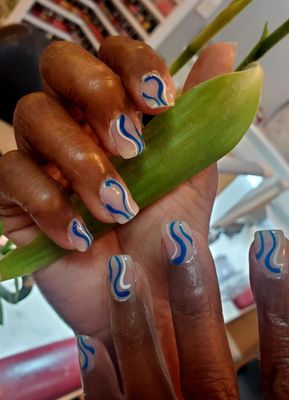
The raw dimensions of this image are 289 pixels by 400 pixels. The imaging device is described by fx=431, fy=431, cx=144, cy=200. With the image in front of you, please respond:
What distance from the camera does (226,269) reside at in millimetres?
709

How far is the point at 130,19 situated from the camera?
1.54 metres

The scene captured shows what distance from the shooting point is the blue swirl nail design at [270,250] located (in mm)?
204

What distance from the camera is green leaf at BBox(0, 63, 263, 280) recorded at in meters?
0.24

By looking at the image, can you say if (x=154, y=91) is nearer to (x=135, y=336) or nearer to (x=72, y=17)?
(x=135, y=336)

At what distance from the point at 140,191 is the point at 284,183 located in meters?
0.45

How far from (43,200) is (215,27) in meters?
0.18

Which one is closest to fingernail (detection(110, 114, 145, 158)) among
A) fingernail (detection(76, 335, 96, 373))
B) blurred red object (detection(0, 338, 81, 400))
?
fingernail (detection(76, 335, 96, 373))

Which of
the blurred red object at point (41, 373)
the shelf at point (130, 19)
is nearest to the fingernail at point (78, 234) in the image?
the blurred red object at point (41, 373)

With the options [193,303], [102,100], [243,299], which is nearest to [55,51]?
[102,100]

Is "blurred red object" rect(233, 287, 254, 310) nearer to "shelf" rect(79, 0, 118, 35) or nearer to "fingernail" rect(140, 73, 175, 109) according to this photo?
"fingernail" rect(140, 73, 175, 109)

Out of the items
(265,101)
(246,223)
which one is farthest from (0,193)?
(246,223)

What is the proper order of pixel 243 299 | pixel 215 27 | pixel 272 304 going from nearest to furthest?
pixel 272 304 < pixel 215 27 < pixel 243 299

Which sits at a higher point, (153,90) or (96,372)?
(153,90)

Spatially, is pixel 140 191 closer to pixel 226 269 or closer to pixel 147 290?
pixel 147 290
